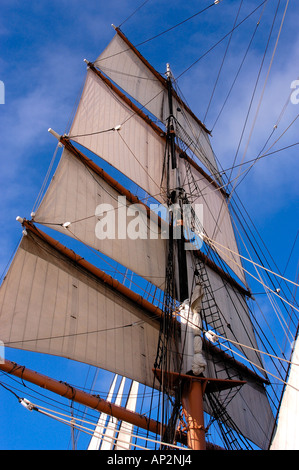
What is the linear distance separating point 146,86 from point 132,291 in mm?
9734

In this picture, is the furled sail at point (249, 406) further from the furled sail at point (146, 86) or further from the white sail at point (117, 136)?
the furled sail at point (146, 86)

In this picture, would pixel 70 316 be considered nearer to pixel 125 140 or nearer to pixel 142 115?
pixel 125 140

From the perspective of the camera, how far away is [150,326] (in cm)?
885

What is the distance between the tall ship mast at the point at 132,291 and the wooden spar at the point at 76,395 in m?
0.02

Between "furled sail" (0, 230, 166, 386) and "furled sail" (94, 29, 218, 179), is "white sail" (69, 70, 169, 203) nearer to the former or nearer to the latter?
"furled sail" (94, 29, 218, 179)

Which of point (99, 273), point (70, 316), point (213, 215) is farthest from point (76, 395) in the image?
point (213, 215)

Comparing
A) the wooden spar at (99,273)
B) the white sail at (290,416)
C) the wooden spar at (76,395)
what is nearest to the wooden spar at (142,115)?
the wooden spar at (99,273)

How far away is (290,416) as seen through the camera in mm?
2824

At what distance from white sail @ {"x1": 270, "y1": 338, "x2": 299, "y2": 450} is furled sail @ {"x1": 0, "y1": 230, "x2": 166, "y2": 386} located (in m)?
4.57

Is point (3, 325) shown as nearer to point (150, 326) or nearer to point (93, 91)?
point (150, 326)

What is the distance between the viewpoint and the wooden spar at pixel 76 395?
6.11 metres

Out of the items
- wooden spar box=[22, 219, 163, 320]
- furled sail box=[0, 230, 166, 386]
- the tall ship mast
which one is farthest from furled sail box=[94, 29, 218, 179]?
furled sail box=[0, 230, 166, 386]

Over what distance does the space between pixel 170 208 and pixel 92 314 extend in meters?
4.18
